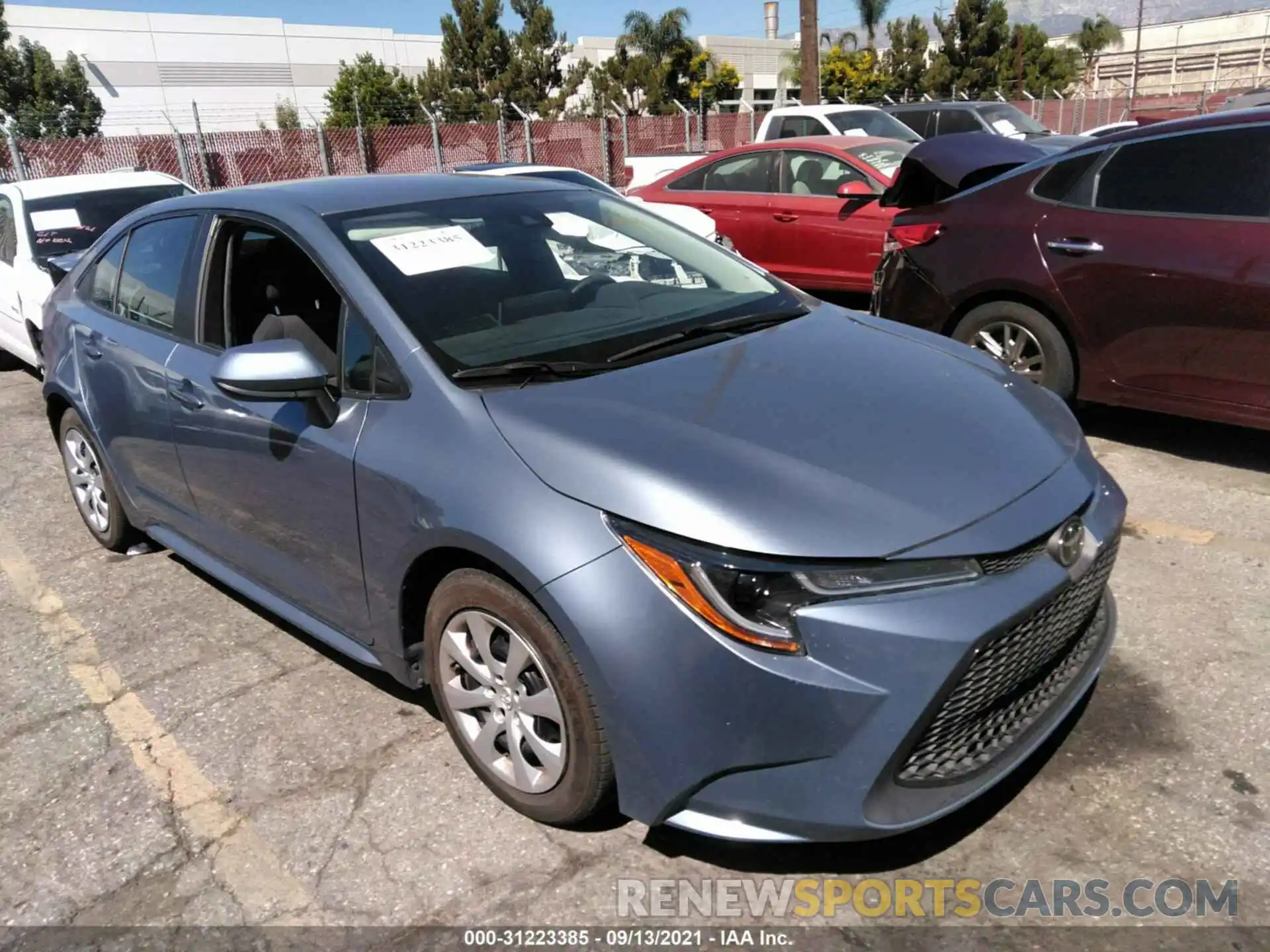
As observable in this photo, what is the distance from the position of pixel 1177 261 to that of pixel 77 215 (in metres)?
7.31

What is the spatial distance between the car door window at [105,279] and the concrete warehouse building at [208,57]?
45044 millimetres

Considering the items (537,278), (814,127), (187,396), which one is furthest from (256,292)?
(814,127)

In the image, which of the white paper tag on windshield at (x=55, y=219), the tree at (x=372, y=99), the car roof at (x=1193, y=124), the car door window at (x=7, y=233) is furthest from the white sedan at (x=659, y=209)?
the tree at (x=372, y=99)

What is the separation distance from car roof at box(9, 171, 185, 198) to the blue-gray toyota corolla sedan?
493cm

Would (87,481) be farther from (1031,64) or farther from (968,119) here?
(1031,64)

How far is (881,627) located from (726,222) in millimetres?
7381

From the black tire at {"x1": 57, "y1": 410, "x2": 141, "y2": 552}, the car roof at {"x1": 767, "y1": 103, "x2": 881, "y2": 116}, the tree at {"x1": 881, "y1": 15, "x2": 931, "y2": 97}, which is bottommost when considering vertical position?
the black tire at {"x1": 57, "y1": 410, "x2": 141, "y2": 552}

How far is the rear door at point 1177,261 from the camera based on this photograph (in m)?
4.32

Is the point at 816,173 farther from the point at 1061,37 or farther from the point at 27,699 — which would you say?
the point at 1061,37

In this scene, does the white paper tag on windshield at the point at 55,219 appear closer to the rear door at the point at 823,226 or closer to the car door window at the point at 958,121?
the rear door at the point at 823,226

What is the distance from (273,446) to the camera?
303 centimetres

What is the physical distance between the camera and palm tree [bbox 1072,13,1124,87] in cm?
5769

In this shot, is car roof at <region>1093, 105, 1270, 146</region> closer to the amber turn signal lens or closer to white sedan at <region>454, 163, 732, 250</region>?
white sedan at <region>454, 163, 732, 250</region>

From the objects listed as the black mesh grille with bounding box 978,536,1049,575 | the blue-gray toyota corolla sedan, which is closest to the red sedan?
the blue-gray toyota corolla sedan
